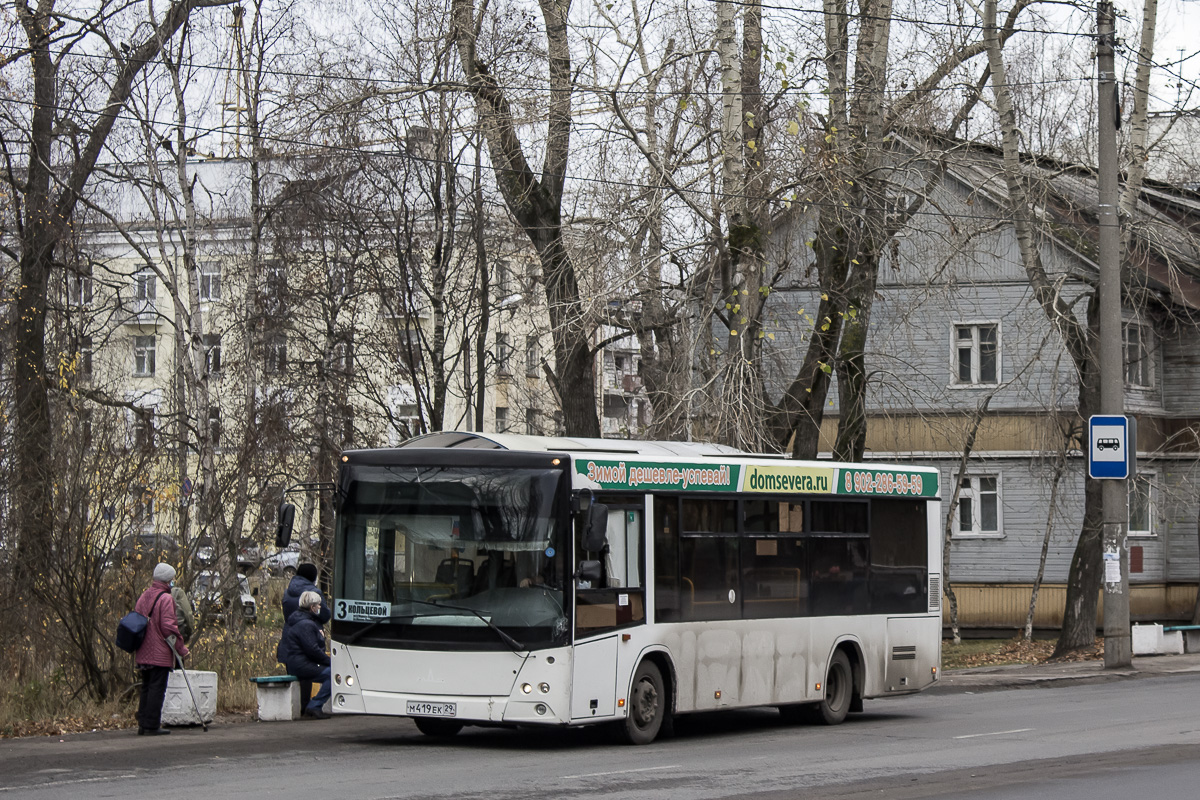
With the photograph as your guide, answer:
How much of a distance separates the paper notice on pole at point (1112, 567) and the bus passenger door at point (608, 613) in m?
13.2

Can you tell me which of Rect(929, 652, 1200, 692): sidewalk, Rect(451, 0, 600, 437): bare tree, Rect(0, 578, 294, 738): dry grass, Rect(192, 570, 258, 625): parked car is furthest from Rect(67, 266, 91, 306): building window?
Rect(929, 652, 1200, 692): sidewalk

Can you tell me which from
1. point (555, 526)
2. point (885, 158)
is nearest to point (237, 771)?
point (555, 526)

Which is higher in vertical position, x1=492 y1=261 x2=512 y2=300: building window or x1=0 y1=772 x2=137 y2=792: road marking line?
x1=492 y1=261 x2=512 y2=300: building window

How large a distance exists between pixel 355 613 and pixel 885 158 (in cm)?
1352

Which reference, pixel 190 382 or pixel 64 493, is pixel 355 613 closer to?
pixel 64 493

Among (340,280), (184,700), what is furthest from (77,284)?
(184,700)

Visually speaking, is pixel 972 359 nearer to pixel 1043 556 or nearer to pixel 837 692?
pixel 1043 556

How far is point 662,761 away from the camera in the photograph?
14133mm

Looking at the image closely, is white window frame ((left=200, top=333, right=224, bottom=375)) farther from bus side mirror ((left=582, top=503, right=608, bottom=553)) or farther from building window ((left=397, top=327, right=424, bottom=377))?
bus side mirror ((left=582, top=503, right=608, bottom=553))

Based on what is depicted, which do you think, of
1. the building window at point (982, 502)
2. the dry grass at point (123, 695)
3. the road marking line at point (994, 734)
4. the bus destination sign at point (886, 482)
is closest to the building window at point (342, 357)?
the dry grass at point (123, 695)

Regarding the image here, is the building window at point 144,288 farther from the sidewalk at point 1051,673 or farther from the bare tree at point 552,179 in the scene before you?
the sidewalk at point 1051,673

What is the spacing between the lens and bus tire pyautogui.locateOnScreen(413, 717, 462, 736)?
52.5ft

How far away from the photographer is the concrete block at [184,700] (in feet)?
54.9

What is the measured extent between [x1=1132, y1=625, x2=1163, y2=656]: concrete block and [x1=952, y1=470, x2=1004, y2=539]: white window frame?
931cm
